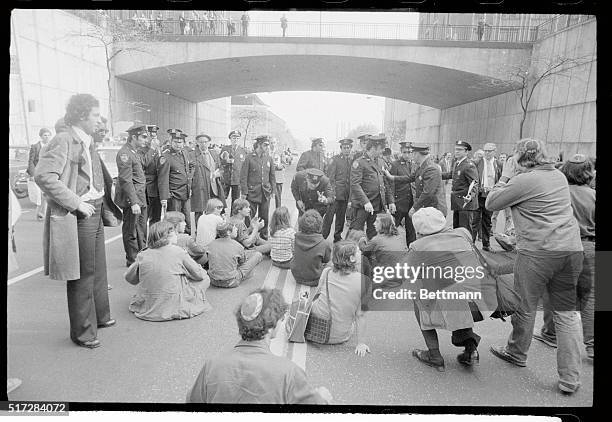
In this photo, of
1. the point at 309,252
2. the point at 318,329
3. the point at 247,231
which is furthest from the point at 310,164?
the point at 318,329

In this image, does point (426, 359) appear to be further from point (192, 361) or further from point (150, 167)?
point (150, 167)

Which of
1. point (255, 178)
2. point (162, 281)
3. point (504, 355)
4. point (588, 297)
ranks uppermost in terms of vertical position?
point (255, 178)

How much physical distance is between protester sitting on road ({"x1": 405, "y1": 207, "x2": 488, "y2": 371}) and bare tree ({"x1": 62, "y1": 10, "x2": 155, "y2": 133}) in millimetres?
1720

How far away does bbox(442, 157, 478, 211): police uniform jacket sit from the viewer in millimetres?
3074

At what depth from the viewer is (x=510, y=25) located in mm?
1965

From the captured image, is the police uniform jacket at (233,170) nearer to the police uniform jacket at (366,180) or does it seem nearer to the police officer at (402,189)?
the police uniform jacket at (366,180)

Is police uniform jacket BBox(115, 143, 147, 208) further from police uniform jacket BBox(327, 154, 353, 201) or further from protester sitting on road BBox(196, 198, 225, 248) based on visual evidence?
police uniform jacket BBox(327, 154, 353, 201)

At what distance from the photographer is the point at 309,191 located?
5.02 meters

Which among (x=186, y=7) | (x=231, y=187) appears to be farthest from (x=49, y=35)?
(x=231, y=187)

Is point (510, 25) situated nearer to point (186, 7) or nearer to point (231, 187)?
point (186, 7)

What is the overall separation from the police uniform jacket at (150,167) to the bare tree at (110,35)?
2.40 metres

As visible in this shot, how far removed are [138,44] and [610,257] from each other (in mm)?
2492

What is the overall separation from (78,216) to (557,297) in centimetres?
276

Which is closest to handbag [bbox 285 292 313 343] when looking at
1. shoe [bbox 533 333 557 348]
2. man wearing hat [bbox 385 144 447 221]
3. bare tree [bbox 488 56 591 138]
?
shoe [bbox 533 333 557 348]
